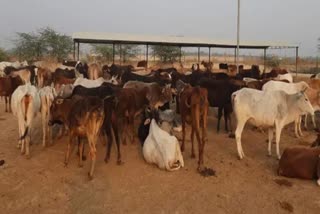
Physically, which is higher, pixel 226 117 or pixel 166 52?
pixel 166 52

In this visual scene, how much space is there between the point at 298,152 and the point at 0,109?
13.5 metres

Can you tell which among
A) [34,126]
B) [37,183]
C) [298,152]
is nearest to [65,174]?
[37,183]

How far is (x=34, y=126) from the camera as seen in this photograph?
1230cm

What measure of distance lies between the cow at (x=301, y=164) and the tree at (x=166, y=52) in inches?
1555

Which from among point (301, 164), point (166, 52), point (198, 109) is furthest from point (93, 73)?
point (166, 52)

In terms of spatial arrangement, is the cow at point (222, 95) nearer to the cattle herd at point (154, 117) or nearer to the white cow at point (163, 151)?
the cattle herd at point (154, 117)

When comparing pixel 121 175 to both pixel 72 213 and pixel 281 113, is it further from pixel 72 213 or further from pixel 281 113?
pixel 281 113

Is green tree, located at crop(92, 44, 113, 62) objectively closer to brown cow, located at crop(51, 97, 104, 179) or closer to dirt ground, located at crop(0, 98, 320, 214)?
dirt ground, located at crop(0, 98, 320, 214)

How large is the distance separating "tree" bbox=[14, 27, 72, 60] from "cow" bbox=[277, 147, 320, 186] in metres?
41.8

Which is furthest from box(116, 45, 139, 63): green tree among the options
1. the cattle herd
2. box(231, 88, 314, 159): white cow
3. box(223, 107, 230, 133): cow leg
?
box(231, 88, 314, 159): white cow

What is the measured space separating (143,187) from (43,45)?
42934 mm

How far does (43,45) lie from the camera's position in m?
47.3

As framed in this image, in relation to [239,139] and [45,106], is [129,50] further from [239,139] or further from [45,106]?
[239,139]

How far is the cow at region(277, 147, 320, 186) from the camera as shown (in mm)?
8266
